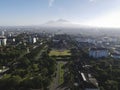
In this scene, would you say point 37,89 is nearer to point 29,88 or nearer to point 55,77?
point 29,88

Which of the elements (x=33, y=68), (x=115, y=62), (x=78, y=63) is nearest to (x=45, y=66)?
(x=33, y=68)

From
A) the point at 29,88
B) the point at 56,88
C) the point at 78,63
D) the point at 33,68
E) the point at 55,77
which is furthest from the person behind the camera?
the point at 78,63

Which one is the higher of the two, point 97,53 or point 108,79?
point 97,53

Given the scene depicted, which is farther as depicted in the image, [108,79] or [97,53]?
[97,53]

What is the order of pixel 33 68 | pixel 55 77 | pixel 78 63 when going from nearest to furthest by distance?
pixel 55 77 < pixel 33 68 < pixel 78 63

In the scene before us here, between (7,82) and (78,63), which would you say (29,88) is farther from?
(78,63)

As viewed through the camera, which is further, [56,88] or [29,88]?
[56,88]

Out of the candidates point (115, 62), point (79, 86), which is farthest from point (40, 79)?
point (115, 62)

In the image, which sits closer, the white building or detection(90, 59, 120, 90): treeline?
detection(90, 59, 120, 90): treeline

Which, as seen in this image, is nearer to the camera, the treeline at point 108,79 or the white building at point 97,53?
the treeline at point 108,79
